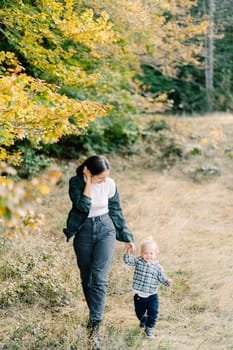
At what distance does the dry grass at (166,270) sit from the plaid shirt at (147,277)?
480mm

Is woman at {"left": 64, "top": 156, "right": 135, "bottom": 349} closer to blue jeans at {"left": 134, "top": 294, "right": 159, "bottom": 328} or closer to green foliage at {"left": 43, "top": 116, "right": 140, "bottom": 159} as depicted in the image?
blue jeans at {"left": 134, "top": 294, "right": 159, "bottom": 328}

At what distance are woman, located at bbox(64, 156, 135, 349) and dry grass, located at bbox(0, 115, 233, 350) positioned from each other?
0.38 metres

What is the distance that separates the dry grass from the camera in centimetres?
489

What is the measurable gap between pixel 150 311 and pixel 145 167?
27.2ft

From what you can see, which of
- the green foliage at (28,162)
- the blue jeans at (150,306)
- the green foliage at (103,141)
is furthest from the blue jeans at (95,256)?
the green foliage at (103,141)

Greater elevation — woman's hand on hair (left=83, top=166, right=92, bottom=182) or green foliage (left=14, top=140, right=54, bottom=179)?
woman's hand on hair (left=83, top=166, right=92, bottom=182)

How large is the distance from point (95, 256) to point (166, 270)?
2.33 metres

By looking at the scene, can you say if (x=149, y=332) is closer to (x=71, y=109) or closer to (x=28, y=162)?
(x=71, y=109)

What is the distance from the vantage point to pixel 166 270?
22.6 feet

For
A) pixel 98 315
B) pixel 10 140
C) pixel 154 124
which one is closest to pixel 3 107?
pixel 10 140

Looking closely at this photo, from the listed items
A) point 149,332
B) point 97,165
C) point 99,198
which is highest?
point 97,165

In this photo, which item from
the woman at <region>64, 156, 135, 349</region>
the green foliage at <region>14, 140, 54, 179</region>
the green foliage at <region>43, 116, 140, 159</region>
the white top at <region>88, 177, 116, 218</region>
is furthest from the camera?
the green foliage at <region>43, 116, 140, 159</region>

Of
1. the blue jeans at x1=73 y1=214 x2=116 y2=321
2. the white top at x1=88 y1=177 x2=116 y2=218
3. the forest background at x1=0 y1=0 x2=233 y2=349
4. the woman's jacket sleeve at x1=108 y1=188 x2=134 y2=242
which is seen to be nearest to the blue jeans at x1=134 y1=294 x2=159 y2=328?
the forest background at x1=0 y1=0 x2=233 y2=349

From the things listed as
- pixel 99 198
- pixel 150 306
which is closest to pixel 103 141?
pixel 99 198
